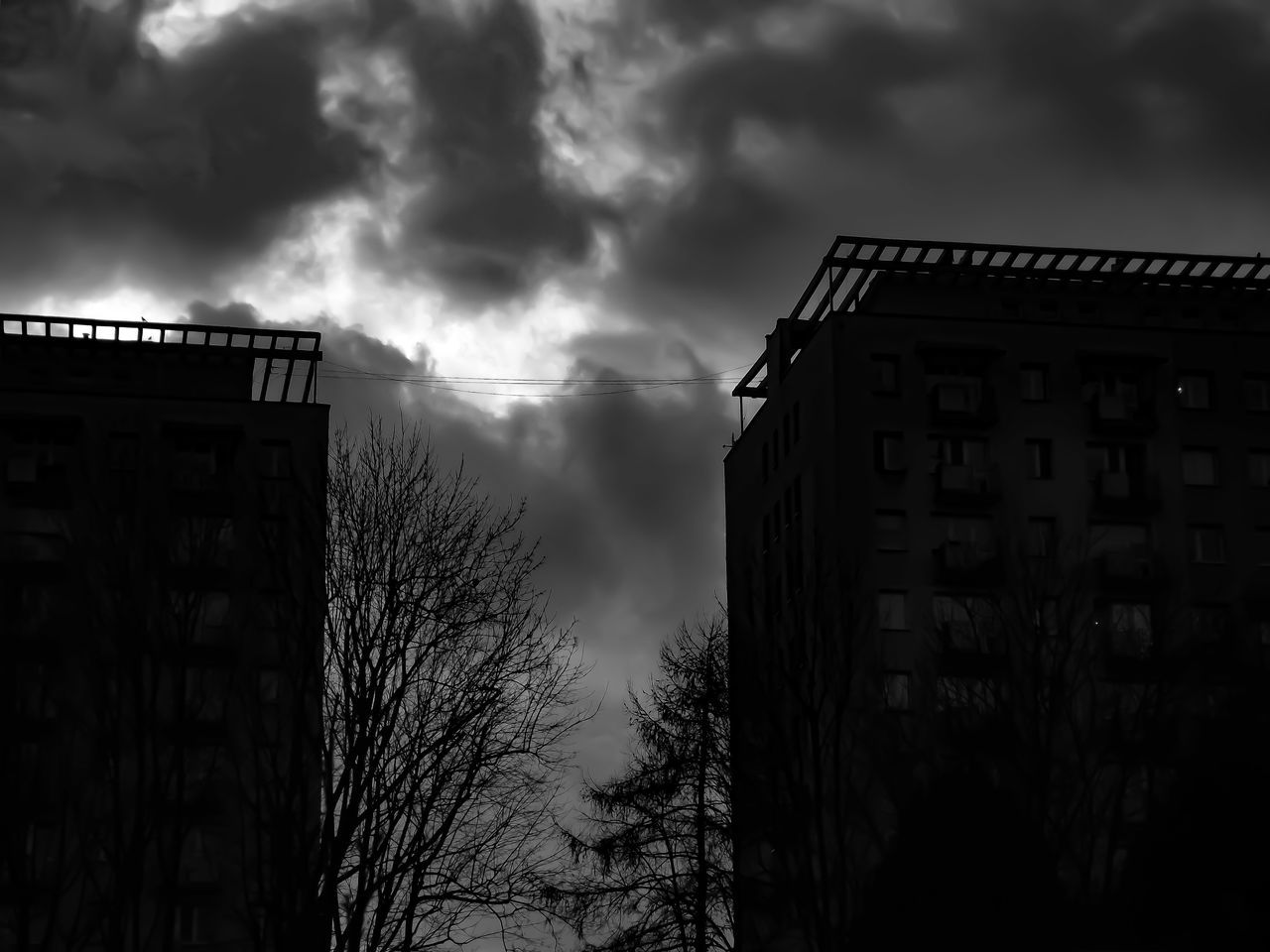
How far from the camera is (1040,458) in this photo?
65375mm

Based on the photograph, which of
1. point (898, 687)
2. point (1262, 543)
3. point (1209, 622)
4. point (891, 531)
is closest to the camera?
point (1209, 622)

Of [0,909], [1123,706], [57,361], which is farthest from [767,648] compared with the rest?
[57,361]

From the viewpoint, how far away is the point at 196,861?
63188mm

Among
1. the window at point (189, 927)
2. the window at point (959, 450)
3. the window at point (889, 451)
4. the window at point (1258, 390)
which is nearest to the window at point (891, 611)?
the window at point (889, 451)

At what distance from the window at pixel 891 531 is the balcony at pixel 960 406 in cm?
372

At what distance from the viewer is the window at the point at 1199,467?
66188mm

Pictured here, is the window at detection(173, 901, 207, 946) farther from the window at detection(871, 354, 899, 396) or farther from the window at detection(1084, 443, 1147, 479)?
the window at detection(1084, 443, 1147, 479)

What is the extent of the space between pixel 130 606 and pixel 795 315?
1558 inches

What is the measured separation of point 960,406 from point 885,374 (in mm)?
2881

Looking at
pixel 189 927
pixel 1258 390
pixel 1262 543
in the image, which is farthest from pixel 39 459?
pixel 1258 390

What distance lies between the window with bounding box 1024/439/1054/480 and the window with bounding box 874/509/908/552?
5308 mm

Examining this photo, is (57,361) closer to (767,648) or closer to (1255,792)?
(767,648)

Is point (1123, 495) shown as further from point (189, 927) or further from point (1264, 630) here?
point (189, 927)

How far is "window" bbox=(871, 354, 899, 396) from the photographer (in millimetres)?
64625
